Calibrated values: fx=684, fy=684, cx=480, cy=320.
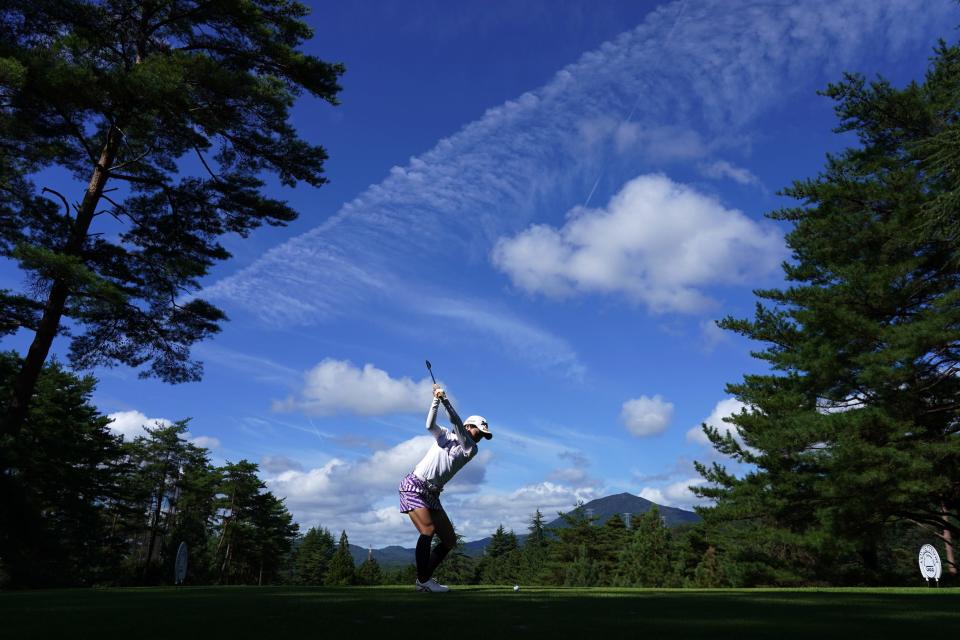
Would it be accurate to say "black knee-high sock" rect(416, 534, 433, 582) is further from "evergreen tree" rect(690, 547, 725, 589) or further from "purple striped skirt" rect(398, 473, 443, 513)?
"evergreen tree" rect(690, 547, 725, 589)

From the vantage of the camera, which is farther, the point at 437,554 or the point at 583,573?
the point at 583,573

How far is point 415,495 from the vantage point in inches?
296

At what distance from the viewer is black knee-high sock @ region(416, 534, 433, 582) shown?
757 centimetres

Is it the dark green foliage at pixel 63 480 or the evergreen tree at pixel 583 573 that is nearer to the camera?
the dark green foliage at pixel 63 480

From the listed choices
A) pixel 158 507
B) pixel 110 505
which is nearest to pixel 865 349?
pixel 110 505

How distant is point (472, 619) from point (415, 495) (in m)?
2.97

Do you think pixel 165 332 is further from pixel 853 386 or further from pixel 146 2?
pixel 853 386

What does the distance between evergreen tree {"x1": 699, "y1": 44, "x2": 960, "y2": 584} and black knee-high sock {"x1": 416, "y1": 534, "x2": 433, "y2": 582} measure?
18.5 meters

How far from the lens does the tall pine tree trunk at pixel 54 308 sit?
54.2ft

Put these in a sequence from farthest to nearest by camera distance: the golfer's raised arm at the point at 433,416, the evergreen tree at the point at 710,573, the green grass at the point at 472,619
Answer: the evergreen tree at the point at 710,573 < the golfer's raised arm at the point at 433,416 < the green grass at the point at 472,619

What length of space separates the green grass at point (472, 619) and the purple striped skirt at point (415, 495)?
1253 mm

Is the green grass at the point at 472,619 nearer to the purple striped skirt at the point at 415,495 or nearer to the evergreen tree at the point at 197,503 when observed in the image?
the purple striped skirt at the point at 415,495

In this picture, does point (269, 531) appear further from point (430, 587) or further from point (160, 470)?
point (430, 587)

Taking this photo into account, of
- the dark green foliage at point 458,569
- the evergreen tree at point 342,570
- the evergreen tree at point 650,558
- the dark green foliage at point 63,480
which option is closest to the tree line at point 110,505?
the dark green foliage at point 63,480
